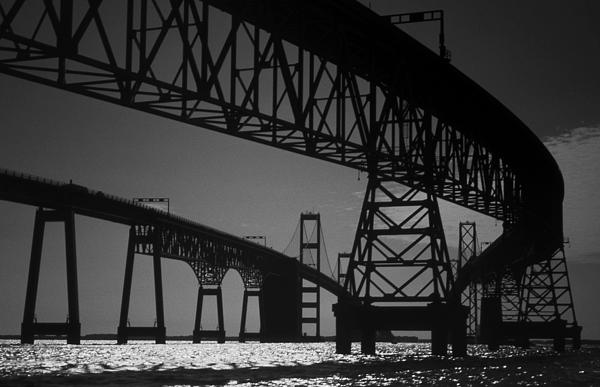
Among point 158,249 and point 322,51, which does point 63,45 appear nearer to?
point 322,51

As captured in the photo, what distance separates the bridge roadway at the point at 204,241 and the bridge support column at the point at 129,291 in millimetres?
1289

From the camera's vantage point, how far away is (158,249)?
361 ft

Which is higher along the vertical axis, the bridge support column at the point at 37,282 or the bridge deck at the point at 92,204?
the bridge deck at the point at 92,204

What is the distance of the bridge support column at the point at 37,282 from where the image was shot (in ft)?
307

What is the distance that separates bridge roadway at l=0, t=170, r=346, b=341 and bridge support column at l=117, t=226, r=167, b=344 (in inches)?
50.7

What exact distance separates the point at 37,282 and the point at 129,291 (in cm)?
1249

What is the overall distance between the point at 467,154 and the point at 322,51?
63.4 feet

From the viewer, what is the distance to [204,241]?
129 m

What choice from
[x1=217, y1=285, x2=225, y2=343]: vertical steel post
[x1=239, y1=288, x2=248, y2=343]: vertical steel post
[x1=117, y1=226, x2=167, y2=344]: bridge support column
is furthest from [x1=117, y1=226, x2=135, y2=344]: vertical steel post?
[x1=239, y1=288, x2=248, y2=343]: vertical steel post

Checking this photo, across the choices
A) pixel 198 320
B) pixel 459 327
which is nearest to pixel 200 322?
pixel 198 320

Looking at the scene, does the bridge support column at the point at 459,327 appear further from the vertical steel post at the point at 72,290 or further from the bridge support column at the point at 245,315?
the bridge support column at the point at 245,315

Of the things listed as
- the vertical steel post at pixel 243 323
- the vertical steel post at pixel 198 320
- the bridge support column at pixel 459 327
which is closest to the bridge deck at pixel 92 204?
the vertical steel post at pixel 198 320

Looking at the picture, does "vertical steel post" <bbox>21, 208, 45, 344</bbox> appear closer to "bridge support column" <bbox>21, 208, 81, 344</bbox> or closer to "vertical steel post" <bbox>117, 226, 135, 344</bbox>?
"bridge support column" <bbox>21, 208, 81, 344</bbox>

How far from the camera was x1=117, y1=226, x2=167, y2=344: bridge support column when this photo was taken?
107625 mm
